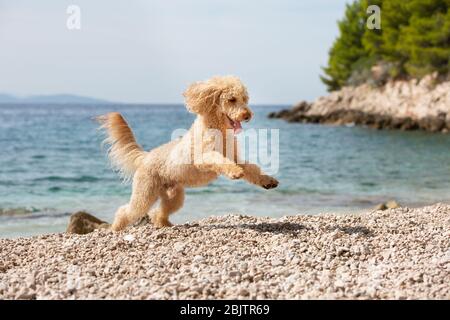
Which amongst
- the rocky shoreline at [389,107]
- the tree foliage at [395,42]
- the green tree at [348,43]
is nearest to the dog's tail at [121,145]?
the rocky shoreline at [389,107]

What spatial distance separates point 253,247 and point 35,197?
882 centimetres

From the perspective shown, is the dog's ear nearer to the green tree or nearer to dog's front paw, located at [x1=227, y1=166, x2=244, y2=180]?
dog's front paw, located at [x1=227, y1=166, x2=244, y2=180]

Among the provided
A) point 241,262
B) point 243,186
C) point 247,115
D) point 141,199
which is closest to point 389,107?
point 243,186

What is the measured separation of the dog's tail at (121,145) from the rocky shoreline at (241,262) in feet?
2.33

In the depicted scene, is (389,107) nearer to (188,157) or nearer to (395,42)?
(395,42)

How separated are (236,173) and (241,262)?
788mm

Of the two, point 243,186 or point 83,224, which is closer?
point 83,224

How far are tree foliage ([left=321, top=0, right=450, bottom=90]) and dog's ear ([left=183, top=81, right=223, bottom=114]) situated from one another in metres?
37.5

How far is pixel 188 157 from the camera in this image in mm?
6254

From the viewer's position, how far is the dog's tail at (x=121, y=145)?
22.4 ft

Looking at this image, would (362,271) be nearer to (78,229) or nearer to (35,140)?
(78,229)

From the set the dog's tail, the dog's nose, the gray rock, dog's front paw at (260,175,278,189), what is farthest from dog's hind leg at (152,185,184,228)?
the gray rock

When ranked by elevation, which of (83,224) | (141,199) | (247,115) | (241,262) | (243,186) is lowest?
(243,186)
